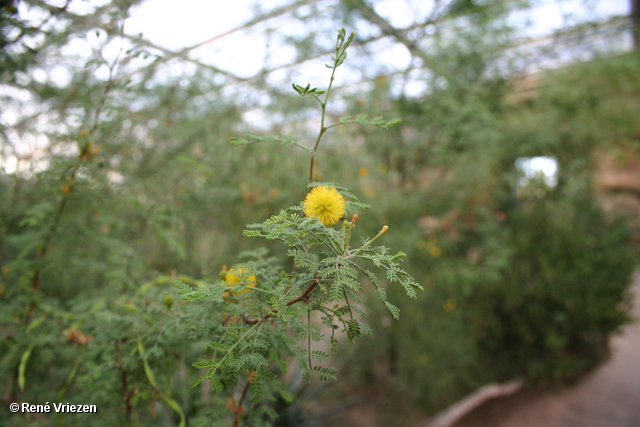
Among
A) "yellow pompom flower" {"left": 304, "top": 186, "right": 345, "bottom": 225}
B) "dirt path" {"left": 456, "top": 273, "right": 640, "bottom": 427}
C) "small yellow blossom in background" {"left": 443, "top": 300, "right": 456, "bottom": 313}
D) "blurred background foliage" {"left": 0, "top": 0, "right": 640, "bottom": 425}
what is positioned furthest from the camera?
"small yellow blossom in background" {"left": 443, "top": 300, "right": 456, "bottom": 313}

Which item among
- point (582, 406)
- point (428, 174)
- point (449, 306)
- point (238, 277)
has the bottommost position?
point (582, 406)

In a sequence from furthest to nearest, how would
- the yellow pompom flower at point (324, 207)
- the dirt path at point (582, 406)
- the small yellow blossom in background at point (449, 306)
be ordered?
the small yellow blossom in background at point (449, 306)
the dirt path at point (582, 406)
the yellow pompom flower at point (324, 207)

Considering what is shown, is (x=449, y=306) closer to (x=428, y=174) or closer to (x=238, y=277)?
(x=428, y=174)

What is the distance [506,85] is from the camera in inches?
133

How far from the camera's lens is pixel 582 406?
3609 mm

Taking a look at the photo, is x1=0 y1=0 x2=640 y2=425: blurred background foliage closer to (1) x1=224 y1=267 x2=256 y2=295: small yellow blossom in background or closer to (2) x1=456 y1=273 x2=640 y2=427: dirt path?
(2) x1=456 y1=273 x2=640 y2=427: dirt path

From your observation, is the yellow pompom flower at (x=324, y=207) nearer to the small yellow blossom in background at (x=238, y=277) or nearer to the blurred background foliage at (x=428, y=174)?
the small yellow blossom in background at (x=238, y=277)

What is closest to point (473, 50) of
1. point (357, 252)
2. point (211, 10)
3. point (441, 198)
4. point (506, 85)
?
point (506, 85)

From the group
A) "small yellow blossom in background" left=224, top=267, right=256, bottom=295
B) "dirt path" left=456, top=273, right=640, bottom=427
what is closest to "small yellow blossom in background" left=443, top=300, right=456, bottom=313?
"dirt path" left=456, top=273, right=640, bottom=427

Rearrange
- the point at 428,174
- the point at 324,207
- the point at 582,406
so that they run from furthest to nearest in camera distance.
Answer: the point at 582,406 < the point at 428,174 < the point at 324,207

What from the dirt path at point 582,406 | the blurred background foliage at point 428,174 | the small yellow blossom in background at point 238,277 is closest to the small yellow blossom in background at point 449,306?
the blurred background foliage at point 428,174

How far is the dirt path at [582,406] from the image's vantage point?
344 cm

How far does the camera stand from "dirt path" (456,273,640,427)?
11.3 feet

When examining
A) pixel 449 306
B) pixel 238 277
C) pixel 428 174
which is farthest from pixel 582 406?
pixel 238 277
